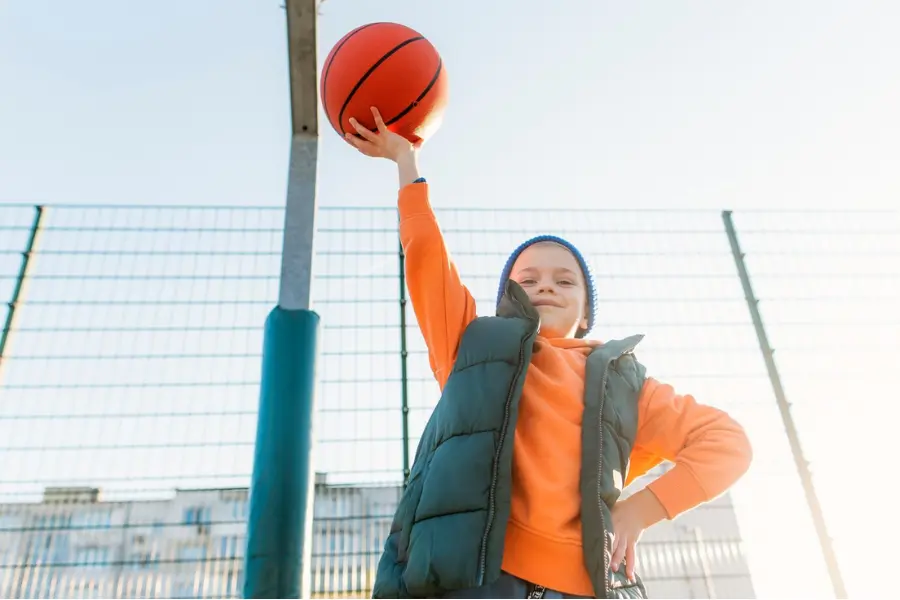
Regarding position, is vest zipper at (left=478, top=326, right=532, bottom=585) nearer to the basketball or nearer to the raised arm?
the raised arm

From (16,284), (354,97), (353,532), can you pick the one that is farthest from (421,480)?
(16,284)

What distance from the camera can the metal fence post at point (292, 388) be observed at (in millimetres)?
2111

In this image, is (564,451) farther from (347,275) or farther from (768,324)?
(768,324)

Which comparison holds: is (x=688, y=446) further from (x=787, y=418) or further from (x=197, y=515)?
(x=197, y=515)

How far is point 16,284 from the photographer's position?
3.58 m

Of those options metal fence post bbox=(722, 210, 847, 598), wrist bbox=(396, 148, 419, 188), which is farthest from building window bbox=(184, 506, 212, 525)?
metal fence post bbox=(722, 210, 847, 598)

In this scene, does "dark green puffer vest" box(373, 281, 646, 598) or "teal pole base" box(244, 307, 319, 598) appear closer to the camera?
"dark green puffer vest" box(373, 281, 646, 598)

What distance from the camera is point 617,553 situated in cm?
130

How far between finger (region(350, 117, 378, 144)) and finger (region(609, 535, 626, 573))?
4.37 ft

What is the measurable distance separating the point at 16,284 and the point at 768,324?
414 centimetres

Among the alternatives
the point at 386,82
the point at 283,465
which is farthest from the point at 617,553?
the point at 386,82

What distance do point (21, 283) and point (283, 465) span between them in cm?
232

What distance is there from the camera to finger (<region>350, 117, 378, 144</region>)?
80.5 inches

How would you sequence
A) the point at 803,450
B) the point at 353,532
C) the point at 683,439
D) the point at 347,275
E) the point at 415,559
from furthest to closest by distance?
the point at 347,275, the point at 803,450, the point at 353,532, the point at 683,439, the point at 415,559
